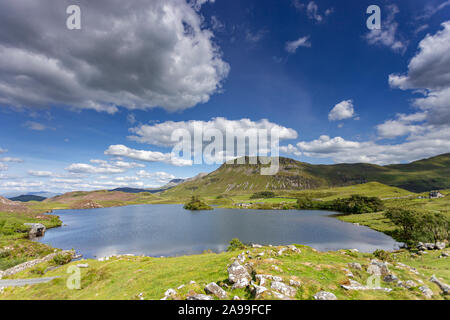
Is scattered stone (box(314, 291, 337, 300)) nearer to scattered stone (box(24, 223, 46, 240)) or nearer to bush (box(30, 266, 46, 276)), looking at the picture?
→ bush (box(30, 266, 46, 276))

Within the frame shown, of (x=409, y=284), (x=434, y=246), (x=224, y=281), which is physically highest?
(x=409, y=284)

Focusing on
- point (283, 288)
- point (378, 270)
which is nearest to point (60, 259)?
point (283, 288)

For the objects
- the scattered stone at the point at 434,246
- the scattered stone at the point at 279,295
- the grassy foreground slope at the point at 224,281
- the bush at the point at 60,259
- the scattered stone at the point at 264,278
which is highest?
the scattered stone at the point at 279,295

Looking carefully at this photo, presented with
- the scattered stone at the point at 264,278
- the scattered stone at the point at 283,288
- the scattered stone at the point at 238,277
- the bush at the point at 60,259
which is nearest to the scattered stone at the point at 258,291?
the scattered stone at the point at 283,288

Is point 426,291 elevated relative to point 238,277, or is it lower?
elevated

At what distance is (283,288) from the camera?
16578 millimetres

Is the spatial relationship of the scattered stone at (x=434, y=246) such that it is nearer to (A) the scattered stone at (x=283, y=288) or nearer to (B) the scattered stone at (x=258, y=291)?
(A) the scattered stone at (x=283, y=288)

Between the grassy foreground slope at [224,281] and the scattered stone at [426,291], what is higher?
the scattered stone at [426,291]

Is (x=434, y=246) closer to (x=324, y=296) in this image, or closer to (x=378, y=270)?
(x=378, y=270)

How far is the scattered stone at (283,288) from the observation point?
1616 cm

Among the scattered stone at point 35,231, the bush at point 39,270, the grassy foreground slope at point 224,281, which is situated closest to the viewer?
the grassy foreground slope at point 224,281

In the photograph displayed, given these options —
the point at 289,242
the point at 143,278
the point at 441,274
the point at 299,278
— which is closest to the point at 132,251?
the point at 143,278

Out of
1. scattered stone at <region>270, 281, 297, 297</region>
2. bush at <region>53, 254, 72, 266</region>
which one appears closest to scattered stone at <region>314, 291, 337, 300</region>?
scattered stone at <region>270, 281, 297, 297</region>
